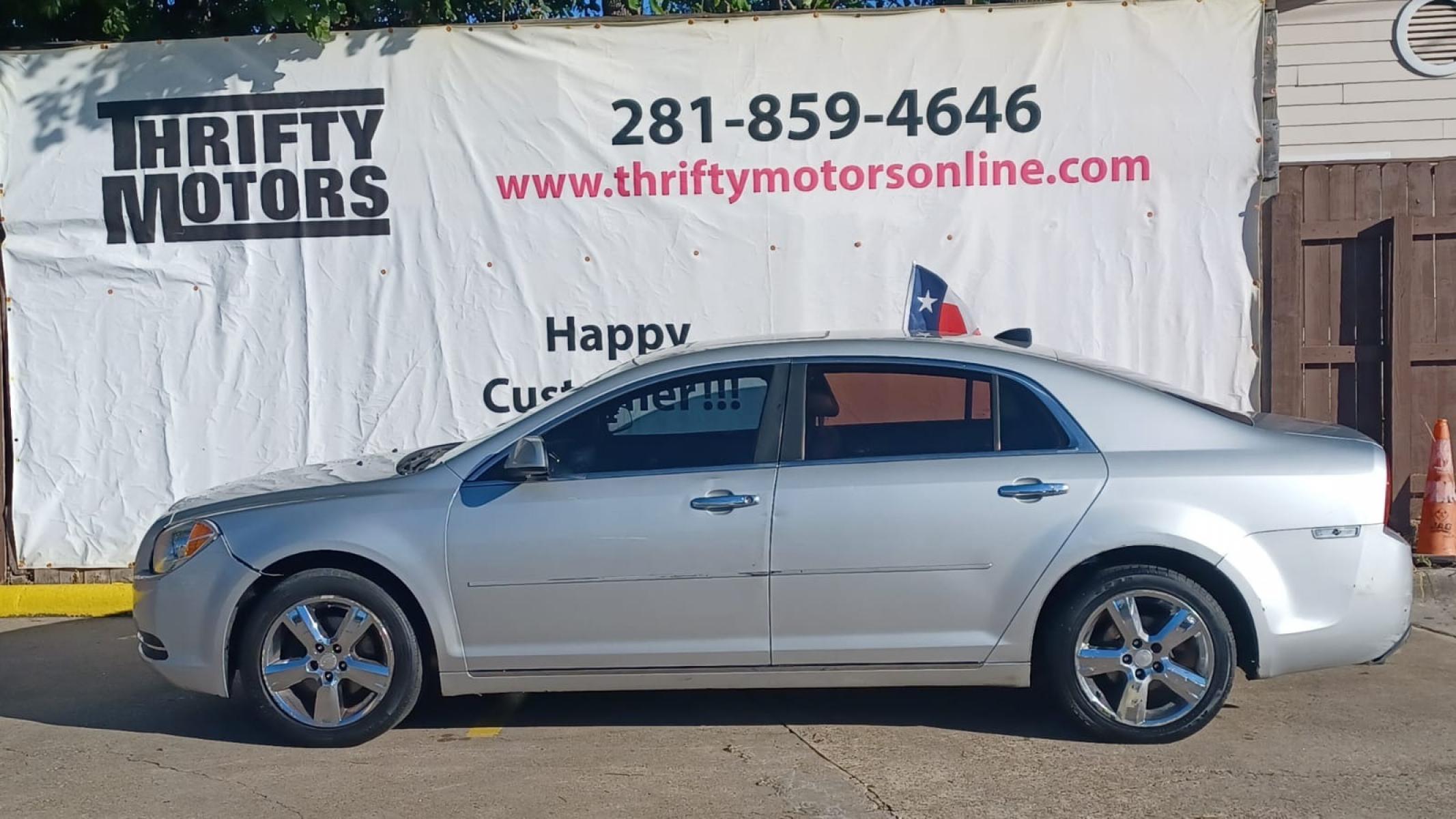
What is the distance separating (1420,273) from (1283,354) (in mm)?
958

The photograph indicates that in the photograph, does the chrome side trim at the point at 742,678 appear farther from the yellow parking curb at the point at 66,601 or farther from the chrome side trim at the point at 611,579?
the yellow parking curb at the point at 66,601

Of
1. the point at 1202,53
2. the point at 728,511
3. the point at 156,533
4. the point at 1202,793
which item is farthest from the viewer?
the point at 1202,53

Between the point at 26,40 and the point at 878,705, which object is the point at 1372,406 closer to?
the point at 878,705

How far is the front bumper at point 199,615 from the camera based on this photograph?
5297 millimetres

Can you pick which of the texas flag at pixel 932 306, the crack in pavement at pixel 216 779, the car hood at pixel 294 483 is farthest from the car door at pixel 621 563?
the texas flag at pixel 932 306

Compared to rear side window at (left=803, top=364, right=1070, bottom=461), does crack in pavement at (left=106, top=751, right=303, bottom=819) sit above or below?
below

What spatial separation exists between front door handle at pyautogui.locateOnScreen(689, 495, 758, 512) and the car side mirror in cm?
59

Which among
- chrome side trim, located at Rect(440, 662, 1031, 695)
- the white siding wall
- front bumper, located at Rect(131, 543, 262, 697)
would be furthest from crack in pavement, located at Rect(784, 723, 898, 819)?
the white siding wall

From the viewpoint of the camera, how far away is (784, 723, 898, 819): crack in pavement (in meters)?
4.56

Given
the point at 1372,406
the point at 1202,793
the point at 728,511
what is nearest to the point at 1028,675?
the point at 1202,793

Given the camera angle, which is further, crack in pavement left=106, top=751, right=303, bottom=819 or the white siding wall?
the white siding wall

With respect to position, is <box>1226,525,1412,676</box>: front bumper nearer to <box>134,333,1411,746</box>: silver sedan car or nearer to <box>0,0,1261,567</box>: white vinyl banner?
<box>134,333,1411,746</box>: silver sedan car

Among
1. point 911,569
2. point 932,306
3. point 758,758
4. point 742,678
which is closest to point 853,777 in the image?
point 758,758

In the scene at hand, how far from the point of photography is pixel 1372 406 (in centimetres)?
824
